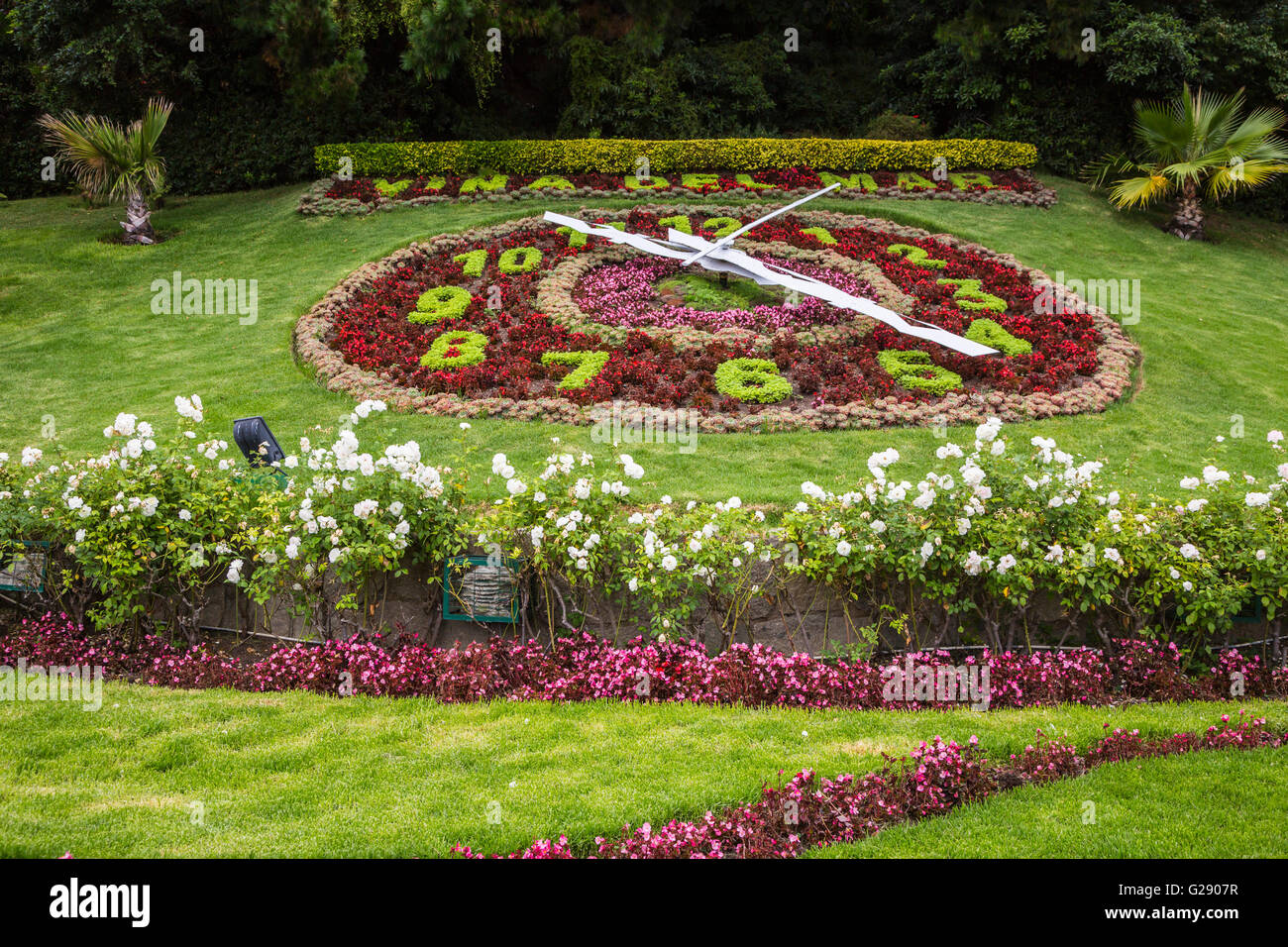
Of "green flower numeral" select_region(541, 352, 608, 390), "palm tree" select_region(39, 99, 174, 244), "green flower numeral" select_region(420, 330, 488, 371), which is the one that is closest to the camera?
Result: "green flower numeral" select_region(541, 352, 608, 390)

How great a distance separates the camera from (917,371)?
34.5 ft

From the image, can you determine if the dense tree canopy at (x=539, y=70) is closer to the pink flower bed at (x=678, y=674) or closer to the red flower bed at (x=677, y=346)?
the red flower bed at (x=677, y=346)

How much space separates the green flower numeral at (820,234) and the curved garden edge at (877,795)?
10.6m

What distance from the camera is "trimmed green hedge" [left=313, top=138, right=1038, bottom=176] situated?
17781 millimetres

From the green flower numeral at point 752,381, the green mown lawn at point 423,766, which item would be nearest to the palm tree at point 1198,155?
the green flower numeral at point 752,381

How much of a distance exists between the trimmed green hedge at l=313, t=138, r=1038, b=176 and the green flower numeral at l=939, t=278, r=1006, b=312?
5.84m

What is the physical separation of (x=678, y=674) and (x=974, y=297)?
28.3ft

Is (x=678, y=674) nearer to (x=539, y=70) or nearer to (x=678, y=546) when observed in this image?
(x=678, y=546)

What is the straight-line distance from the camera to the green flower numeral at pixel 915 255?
45.5 feet

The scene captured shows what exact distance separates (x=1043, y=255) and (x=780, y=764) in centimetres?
1173

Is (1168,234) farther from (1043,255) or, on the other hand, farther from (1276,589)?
(1276,589)

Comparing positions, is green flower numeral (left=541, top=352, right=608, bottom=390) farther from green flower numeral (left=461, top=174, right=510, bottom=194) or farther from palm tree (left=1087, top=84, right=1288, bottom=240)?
palm tree (left=1087, top=84, right=1288, bottom=240)

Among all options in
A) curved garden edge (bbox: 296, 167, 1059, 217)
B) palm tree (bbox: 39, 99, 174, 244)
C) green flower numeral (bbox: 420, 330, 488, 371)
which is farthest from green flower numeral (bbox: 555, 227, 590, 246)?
→ palm tree (bbox: 39, 99, 174, 244)
